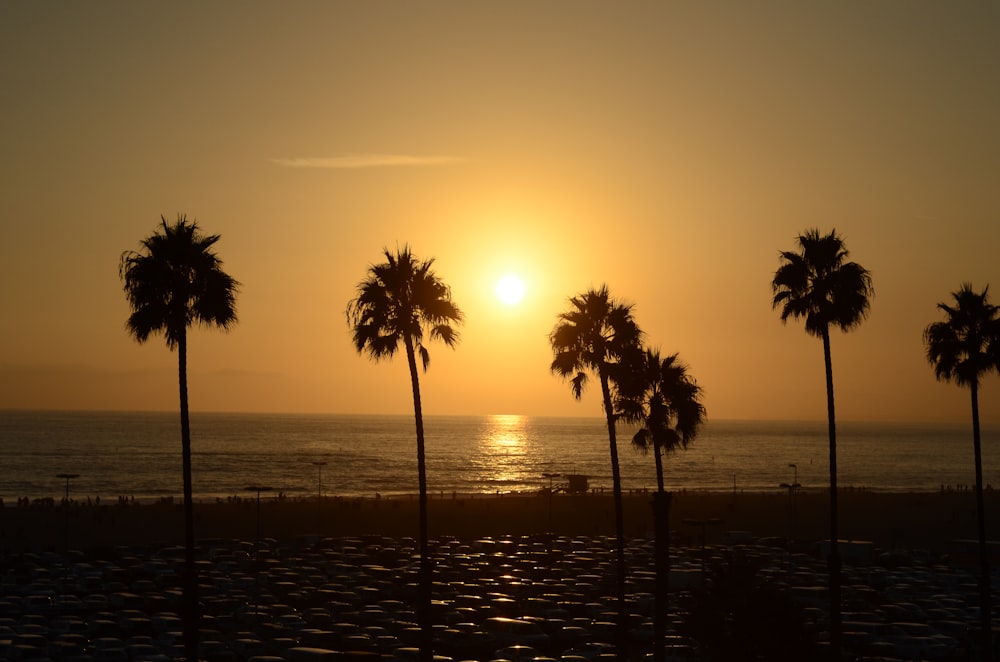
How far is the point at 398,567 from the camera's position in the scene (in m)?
50.1

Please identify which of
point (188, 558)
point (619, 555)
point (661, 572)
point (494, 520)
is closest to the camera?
point (188, 558)

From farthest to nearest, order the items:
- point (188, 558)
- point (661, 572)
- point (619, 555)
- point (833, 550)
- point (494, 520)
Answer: point (494, 520)
point (619, 555)
point (833, 550)
point (661, 572)
point (188, 558)

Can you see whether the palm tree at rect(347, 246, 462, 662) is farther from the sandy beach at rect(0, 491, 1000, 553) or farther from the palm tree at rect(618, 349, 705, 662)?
the sandy beach at rect(0, 491, 1000, 553)

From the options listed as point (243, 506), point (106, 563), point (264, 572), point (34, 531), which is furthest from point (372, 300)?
point (243, 506)

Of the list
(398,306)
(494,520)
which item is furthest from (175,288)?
(494,520)

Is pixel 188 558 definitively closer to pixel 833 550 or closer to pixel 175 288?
pixel 175 288

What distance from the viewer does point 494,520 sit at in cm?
7475

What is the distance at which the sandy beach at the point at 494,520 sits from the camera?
64.6m

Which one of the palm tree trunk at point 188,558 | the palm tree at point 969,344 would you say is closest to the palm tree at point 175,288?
the palm tree trunk at point 188,558

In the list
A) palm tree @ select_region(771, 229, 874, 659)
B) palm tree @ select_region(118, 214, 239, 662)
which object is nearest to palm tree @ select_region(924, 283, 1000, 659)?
palm tree @ select_region(771, 229, 874, 659)

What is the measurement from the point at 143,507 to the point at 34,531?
651 inches

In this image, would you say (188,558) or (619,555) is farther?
(619,555)

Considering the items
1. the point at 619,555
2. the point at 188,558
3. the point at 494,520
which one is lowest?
the point at 494,520

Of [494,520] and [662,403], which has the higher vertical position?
[662,403]
